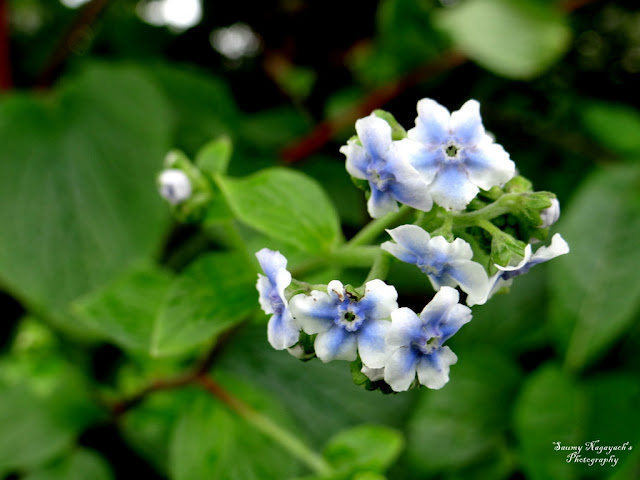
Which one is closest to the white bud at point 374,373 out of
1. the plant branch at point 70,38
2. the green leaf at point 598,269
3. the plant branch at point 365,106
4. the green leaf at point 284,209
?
the green leaf at point 284,209

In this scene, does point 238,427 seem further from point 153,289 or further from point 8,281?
point 8,281

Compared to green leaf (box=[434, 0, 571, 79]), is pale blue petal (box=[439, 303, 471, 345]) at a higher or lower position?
higher

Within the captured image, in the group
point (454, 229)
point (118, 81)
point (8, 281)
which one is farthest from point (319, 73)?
point (454, 229)

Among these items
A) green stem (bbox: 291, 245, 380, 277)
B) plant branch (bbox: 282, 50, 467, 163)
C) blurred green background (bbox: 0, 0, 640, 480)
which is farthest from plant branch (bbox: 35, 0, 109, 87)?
green stem (bbox: 291, 245, 380, 277)

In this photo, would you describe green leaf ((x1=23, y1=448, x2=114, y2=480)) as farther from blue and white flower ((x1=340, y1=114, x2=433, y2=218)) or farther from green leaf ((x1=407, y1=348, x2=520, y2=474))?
blue and white flower ((x1=340, y1=114, x2=433, y2=218))

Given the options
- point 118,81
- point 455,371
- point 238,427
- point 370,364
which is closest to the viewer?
point 370,364
